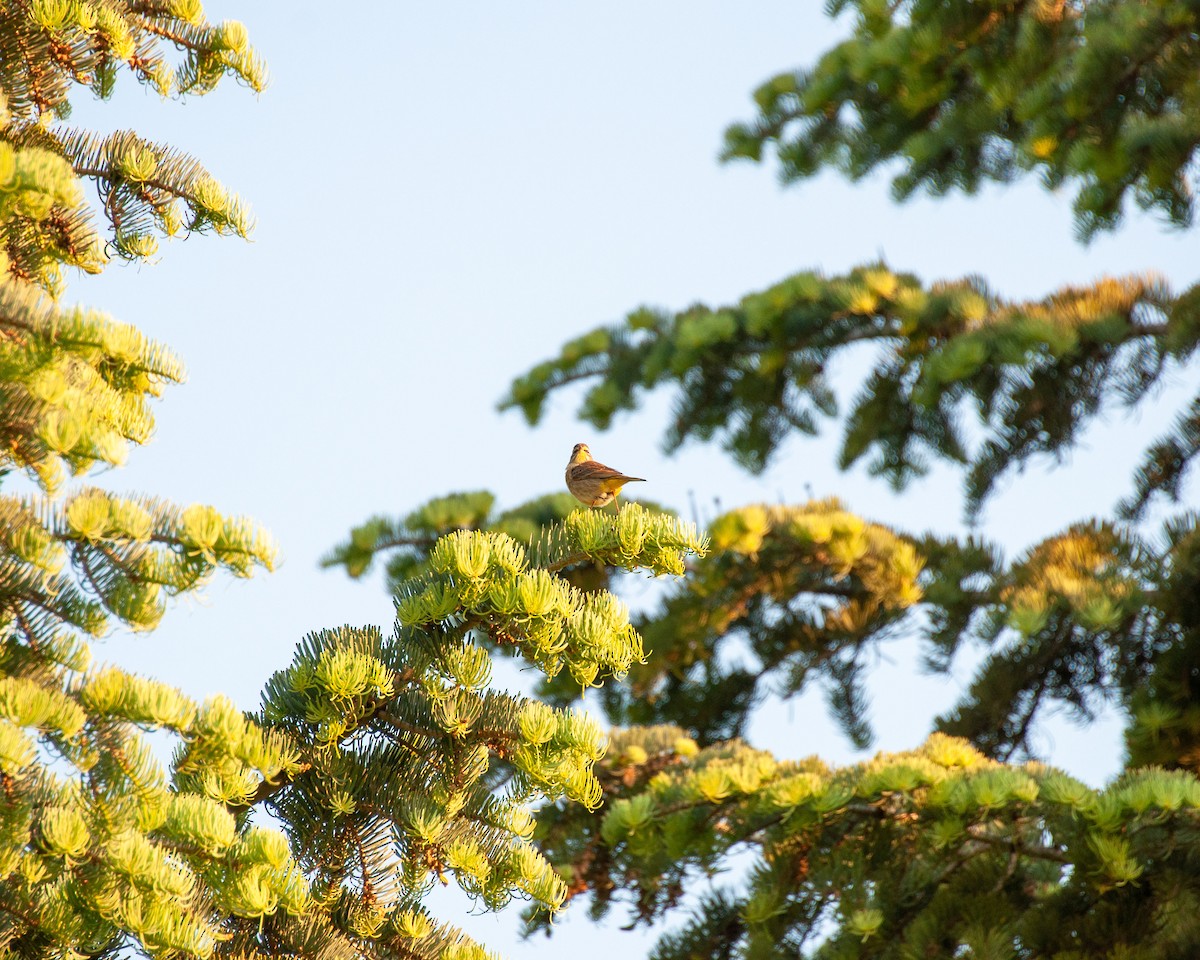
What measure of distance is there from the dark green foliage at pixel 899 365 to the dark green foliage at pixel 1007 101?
0.52 meters

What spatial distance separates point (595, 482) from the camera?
3.82 meters

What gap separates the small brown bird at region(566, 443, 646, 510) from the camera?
3730mm

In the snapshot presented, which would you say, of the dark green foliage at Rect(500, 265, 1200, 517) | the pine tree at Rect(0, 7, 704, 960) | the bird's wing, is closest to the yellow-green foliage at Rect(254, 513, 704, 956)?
the pine tree at Rect(0, 7, 704, 960)

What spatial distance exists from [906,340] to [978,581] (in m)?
1.25

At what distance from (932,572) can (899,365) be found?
1.12 metres

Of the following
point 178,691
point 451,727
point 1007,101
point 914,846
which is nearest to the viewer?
point 178,691

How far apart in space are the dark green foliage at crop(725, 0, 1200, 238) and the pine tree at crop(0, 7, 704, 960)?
138 inches

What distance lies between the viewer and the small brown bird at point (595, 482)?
3.73 metres

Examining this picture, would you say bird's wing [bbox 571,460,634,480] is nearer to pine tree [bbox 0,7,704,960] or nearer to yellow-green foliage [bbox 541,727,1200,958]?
yellow-green foliage [bbox 541,727,1200,958]

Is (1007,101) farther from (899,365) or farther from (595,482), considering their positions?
(595,482)

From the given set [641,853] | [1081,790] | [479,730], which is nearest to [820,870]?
[641,853]

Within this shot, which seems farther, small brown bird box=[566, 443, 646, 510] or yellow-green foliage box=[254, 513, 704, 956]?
small brown bird box=[566, 443, 646, 510]

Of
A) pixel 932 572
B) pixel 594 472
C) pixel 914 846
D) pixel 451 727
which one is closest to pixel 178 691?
pixel 451 727

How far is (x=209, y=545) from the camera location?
1915 millimetres
